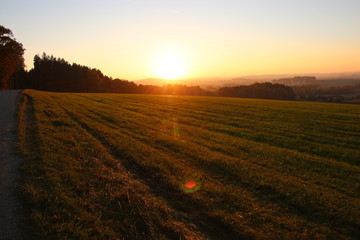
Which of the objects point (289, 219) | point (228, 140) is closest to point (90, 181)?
point (289, 219)

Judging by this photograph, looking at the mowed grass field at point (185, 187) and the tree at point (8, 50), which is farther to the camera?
the tree at point (8, 50)

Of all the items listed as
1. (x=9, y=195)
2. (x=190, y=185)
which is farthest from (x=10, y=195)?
(x=190, y=185)

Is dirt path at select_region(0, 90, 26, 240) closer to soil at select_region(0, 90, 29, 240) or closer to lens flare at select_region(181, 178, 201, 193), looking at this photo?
soil at select_region(0, 90, 29, 240)

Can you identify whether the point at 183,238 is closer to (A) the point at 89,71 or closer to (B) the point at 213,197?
(B) the point at 213,197

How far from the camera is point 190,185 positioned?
686 cm

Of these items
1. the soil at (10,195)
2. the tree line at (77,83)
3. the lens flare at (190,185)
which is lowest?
the lens flare at (190,185)

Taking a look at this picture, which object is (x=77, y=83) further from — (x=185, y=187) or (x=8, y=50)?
(x=185, y=187)

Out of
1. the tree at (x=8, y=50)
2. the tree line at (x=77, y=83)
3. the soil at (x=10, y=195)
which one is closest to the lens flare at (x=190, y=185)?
the soil at (x=10, y=195)

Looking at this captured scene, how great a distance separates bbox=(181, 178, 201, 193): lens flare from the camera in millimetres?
6551

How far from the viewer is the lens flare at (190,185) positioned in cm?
655

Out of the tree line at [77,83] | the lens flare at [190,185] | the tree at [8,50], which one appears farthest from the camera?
the tree line at [77,83]

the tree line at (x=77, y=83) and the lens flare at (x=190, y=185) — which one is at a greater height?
the tree line at (x=77, y=83)

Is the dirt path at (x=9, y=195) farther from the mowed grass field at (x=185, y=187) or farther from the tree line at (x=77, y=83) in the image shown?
the tree line at (x=77, y=83)

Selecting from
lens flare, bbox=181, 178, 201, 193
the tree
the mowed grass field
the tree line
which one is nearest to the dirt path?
the mowed grass field
